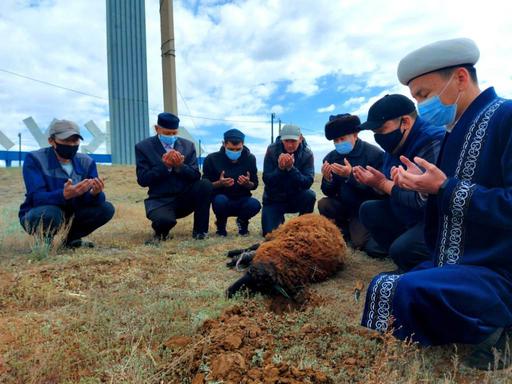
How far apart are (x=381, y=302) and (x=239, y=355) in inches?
29.4

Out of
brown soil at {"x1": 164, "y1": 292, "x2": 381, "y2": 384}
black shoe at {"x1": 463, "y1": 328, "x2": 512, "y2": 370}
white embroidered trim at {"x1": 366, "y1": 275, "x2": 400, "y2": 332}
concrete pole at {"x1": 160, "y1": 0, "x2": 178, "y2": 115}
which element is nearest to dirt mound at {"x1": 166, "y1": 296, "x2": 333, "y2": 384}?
brown soil at {"x1": 164, "y1": 292, "x2": 381, "y2": 384}

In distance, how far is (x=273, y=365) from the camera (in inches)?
64.5

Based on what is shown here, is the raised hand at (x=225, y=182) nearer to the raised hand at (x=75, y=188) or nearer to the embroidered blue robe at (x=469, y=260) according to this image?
the raised hand at (x=75, y=188)

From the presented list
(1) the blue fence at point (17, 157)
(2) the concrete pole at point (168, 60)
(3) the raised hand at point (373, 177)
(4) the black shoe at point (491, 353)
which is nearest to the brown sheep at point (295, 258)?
(3) the raised hand at point (373, 177)

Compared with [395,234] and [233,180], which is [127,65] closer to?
[233,180]

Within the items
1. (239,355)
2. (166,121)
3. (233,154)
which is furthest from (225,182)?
(239,355)

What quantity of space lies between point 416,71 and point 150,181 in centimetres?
360

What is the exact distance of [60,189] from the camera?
417cm

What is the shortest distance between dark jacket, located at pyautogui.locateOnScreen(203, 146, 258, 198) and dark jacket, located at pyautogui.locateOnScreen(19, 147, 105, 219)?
1.74 meters

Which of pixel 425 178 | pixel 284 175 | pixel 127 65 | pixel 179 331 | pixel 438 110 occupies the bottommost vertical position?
pixel 179 331

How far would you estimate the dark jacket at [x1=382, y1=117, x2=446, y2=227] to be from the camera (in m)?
2.91

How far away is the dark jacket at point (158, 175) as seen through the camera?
4.90 m

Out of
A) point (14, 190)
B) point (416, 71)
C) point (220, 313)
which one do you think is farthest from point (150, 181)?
point (14, 190)

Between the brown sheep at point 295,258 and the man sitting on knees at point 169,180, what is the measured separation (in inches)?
69.8
